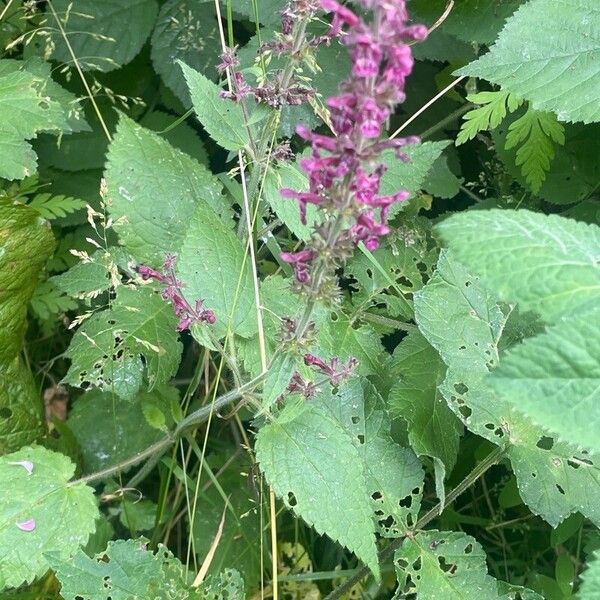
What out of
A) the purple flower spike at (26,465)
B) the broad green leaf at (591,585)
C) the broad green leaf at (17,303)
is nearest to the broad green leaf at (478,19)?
the broad green leaf at (17,303)

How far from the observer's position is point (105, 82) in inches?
97.1

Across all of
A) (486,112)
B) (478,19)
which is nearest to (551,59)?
(486,112)

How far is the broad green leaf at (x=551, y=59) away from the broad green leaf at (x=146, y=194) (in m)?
0.74

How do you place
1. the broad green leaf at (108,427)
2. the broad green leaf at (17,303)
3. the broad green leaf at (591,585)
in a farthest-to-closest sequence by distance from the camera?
the broad green leaf at (108,427) < the broad green leaf at (17,303) < the broad green leaf at (591,585)

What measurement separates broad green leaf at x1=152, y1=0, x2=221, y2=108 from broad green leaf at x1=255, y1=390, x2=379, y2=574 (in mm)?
1193

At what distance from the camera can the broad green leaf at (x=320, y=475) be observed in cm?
146

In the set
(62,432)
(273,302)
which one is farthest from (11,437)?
(273,302)

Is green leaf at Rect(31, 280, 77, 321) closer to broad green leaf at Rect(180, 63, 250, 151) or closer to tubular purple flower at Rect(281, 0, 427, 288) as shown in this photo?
broad green leaf at Rect(180, 63, 250, 151)

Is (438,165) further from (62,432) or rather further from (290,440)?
(62,432)

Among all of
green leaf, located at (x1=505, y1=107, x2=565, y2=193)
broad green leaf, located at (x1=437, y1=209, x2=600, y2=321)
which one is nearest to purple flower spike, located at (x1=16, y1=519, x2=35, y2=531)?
broad green leaf, located at (x1=437, y1=209, x2=600, y2=321)

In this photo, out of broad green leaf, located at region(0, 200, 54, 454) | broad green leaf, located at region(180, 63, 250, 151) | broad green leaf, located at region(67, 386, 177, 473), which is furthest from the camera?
broad green leaf, located at region(67, 386, 177, 473)

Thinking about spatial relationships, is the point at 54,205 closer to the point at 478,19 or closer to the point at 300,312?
the point at 300,312

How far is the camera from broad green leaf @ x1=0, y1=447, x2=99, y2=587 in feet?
5.10

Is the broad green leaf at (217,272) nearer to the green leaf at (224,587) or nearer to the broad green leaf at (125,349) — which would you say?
the broad green leaf at (125,349)
